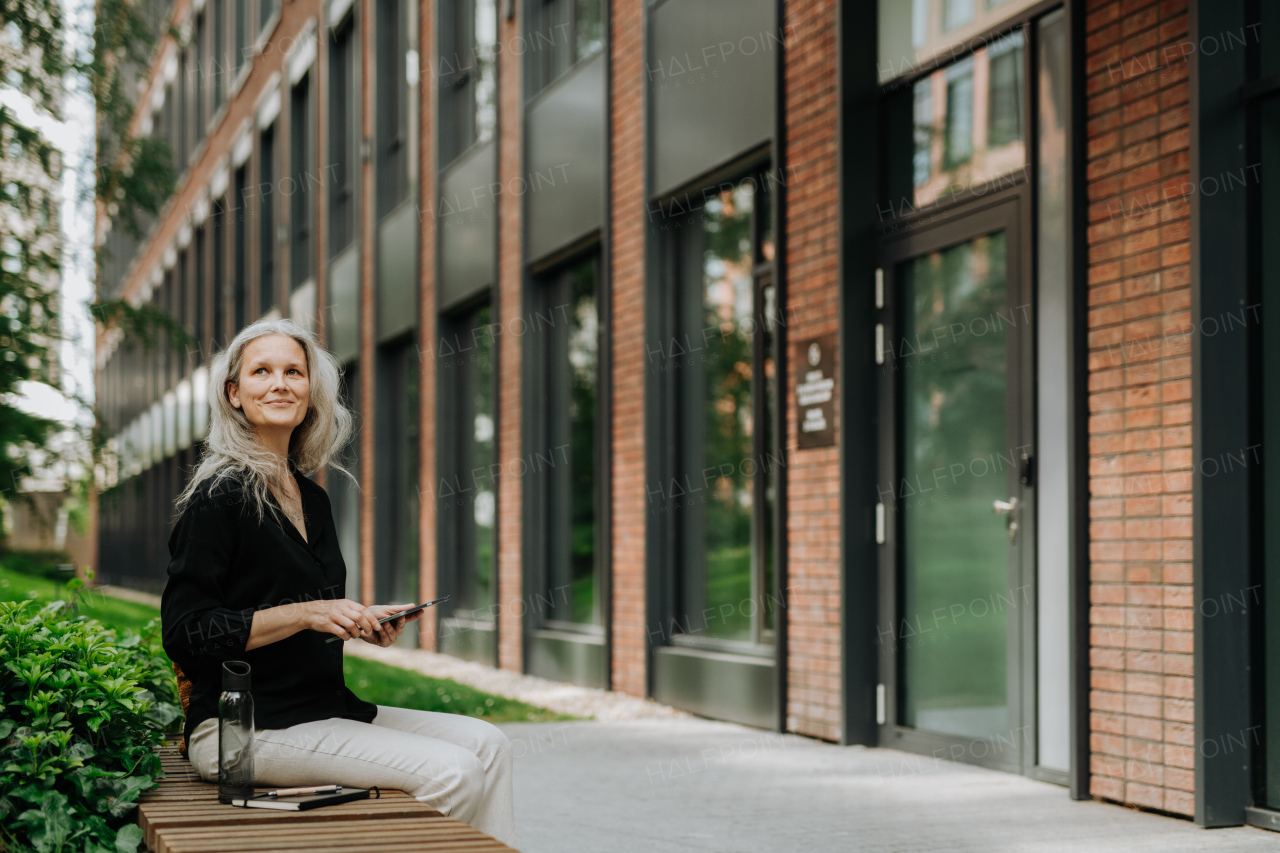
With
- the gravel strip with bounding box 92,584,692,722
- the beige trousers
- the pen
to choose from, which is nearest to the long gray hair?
the beige trousers

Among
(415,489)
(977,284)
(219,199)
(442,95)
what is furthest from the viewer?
(219,199)

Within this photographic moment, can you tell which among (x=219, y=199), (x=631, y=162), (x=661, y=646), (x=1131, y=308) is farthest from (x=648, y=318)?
(x=219, y=199)

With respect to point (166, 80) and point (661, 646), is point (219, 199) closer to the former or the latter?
point (166, 80)

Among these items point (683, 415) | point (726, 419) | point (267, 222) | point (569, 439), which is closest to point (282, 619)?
point (726, 419)

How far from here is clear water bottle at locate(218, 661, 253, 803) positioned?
3.06 meters

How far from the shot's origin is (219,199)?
2806cm

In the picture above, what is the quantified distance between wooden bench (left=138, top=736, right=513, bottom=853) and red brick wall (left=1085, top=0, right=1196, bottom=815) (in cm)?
349

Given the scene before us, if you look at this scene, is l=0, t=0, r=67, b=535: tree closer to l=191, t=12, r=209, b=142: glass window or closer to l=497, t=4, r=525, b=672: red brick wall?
l=497, t=4, r=525, b=672: red brick wall

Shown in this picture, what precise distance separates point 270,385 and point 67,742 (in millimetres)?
944

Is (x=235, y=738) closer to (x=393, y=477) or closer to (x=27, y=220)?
(x=27, y=220)

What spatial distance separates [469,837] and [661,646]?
7.24 m

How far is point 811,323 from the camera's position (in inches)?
319

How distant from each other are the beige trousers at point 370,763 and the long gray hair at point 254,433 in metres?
0.52

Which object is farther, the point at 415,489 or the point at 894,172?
the point at 415,489
